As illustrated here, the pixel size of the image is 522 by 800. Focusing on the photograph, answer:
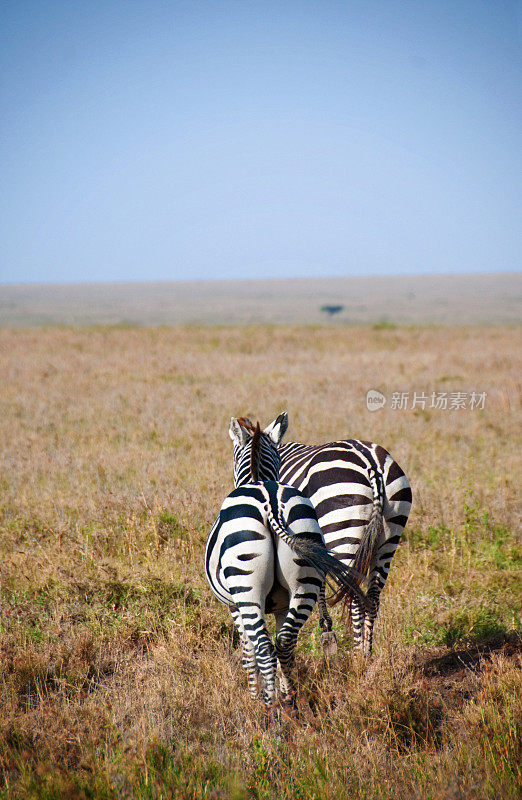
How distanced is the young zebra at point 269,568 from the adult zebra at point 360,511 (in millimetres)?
644

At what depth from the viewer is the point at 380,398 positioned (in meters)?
14.0

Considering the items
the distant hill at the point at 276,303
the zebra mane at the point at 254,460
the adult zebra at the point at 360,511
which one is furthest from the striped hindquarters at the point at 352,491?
the distant hill at the point at 276,303

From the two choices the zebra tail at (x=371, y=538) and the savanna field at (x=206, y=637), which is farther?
the zebra tail at (x=371, y=538)

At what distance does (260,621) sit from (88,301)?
357ft

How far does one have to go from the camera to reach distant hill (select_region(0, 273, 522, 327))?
72.4 metres

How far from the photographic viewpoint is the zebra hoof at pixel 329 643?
Result: 13.2ft

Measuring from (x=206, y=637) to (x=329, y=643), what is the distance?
3.17 feet

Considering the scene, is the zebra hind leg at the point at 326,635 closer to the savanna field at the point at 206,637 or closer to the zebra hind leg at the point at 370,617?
the savanna field at the point at 206,637

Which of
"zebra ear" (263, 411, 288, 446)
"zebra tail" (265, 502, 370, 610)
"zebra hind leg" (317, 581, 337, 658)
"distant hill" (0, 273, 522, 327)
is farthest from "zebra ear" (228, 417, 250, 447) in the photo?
"distant hill" (0, 273, 522, 327)

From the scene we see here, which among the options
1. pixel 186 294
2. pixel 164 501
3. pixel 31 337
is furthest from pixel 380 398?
pixel 186 294

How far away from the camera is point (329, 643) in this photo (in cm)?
409

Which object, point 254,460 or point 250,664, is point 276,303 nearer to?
point 254,460

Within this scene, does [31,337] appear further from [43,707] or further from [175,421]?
[43,707]

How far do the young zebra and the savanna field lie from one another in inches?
15.4
